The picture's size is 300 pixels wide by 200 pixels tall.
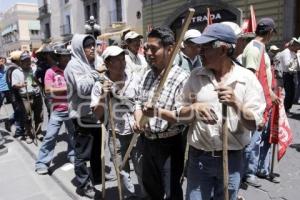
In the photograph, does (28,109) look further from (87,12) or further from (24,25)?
(24,25)

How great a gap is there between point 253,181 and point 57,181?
2.54m

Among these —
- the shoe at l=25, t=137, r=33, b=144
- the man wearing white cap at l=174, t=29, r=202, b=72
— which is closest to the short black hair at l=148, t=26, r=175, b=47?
the man wearing white cap at l=174, t=29, r=202, b=72

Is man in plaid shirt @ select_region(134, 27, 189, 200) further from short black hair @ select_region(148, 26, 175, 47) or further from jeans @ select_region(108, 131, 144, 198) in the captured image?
jeans @ select_region(108, 131, 144, 198)

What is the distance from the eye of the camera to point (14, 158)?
620 cm

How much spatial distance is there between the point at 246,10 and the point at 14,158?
456 inches

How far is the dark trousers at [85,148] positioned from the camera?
13.5 feet

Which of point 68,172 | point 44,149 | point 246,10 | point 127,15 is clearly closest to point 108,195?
point 68,172

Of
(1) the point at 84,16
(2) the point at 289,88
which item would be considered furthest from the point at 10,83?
(1) the point at 84,16

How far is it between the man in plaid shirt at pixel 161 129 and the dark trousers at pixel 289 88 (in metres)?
6.38

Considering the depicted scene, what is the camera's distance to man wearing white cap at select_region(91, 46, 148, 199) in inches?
138

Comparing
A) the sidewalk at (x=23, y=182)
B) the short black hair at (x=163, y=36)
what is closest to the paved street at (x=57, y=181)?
the sidewalk at (x=23, y=182)

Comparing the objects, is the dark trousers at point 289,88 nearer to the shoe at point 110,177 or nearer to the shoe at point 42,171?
the shoe at point 110,177

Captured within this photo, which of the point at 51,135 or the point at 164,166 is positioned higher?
the point at 164,166

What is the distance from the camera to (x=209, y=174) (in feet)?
8.53
